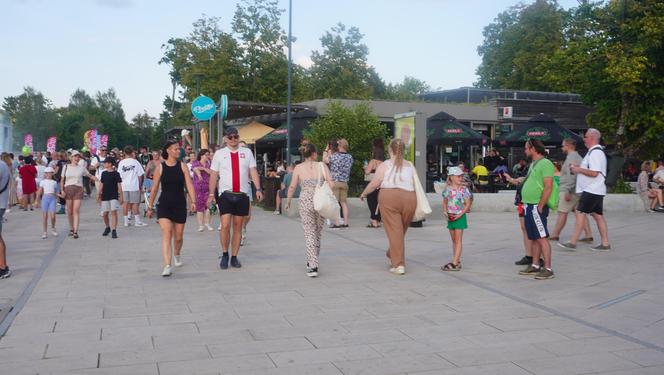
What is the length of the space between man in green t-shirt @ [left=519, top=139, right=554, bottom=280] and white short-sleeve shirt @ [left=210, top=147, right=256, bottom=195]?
3.58m

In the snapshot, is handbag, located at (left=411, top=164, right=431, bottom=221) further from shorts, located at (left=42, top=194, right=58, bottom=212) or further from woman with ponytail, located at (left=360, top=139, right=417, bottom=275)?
shorts, located at (left=42, top=194, right=58, bottom=212)

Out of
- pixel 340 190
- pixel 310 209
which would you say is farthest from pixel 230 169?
pixel 340 190

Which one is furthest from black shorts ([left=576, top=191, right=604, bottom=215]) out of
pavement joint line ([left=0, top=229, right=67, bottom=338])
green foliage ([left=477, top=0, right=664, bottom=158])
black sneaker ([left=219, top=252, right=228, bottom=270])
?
green foliage ([left=477, top=0, right=664, bottom=158])

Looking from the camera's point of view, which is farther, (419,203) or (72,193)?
(72,193)

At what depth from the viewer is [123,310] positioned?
623 centimetres

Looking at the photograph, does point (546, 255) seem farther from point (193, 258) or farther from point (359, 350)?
point (193, 258)

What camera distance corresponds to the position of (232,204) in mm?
8430

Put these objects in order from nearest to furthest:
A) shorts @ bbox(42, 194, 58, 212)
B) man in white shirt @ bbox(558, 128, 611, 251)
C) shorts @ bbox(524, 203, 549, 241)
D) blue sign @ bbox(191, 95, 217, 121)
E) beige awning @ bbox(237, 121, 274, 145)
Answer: shorts @ bbox(524, 203, 549, 241)
man in white shirt @ bbox(558, 128, 611, 251)
shorts @ bbox(42, 194, 58, 212)
blue sign @ bbox(191, 95, 217, 121)
beige awning @ bbox(237, 121, 274, 145)

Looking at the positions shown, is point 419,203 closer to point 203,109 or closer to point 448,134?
point 203,109

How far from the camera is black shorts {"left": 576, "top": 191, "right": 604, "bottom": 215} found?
32.2 feet

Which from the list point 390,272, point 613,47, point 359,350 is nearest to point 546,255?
point 390,272

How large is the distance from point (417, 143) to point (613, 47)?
1205 centimetres

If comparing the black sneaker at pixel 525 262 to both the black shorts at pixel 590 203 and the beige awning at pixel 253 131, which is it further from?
the beige awning at pixel 253 131

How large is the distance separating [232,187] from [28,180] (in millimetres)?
12553
